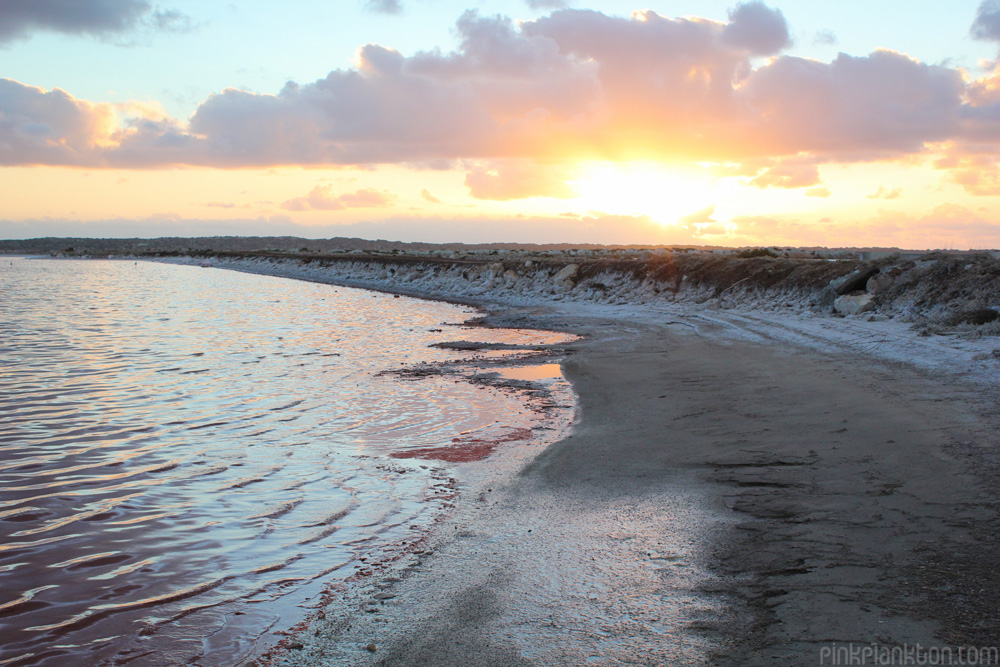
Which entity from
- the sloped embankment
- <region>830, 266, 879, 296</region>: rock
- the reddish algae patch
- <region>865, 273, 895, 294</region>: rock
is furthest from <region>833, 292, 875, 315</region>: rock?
the reddish algae patch

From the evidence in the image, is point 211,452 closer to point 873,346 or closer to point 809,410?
point 809,410

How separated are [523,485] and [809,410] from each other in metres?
4.73

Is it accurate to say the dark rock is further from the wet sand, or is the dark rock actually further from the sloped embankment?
the wet sand

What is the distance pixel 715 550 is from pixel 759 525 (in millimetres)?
642

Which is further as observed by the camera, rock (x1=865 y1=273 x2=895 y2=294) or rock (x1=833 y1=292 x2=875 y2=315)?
rock (x1=865 y1=273 x2=895 y2=294)

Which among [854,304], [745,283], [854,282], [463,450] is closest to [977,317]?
[854,304]

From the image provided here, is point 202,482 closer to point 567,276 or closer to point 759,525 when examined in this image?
point 759,525

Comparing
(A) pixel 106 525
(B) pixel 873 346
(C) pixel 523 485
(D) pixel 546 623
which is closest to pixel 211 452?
(A) pixel 106 525

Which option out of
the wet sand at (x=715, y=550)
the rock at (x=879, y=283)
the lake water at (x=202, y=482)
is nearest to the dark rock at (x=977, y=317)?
the rock at (x=879, y=283)

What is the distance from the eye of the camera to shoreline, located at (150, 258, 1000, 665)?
3.98 metres

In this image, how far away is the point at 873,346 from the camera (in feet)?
46.3

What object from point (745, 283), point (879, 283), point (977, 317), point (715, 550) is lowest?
point (715, 550)

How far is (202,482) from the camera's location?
7219 millimetres

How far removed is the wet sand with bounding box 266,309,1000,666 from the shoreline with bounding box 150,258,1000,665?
0.02 m
